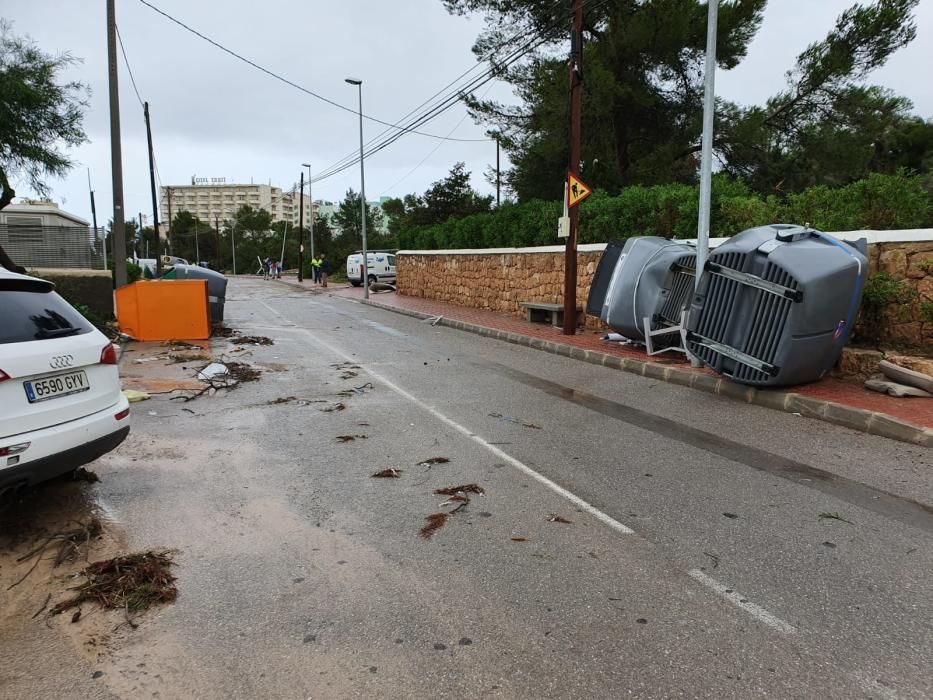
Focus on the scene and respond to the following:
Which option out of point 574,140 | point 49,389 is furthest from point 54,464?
point 574,140

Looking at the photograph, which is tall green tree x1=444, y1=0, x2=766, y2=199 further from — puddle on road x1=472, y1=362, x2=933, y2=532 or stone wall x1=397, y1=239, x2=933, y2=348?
puddle on road x1=472, y1=362, x2=933, y2=532

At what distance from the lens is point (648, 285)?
416 inches

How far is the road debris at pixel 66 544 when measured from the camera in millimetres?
3528

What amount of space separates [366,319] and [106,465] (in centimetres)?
1364

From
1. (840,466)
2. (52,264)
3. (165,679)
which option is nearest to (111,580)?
(165,679)

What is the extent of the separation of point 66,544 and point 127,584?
2.49 ft

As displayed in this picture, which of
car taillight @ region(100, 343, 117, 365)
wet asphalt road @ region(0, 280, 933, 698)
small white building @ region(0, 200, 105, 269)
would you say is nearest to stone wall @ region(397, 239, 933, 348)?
wet asphalt road @ region(0, 280, 933, 698)

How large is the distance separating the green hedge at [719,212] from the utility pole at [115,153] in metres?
10.7

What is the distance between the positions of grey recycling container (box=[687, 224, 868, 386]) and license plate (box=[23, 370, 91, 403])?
22.6 ft

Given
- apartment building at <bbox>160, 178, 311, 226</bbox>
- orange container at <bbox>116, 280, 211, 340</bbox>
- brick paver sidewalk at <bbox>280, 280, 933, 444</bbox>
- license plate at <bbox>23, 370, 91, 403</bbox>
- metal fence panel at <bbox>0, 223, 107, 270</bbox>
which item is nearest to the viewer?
license plate at <bbox>23, 370, 91, 403</bbox>

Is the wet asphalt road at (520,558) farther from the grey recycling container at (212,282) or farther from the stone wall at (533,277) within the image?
the grey recycling container at (212,282)

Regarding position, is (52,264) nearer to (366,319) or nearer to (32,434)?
(366,319)

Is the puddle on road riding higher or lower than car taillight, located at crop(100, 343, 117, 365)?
lower

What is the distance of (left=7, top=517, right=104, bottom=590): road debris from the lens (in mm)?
3528
